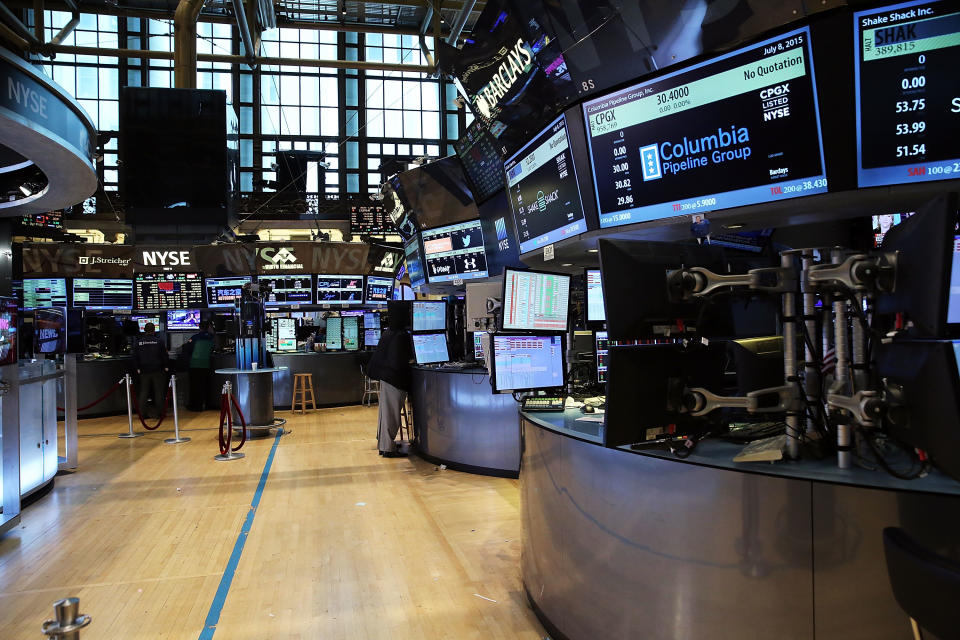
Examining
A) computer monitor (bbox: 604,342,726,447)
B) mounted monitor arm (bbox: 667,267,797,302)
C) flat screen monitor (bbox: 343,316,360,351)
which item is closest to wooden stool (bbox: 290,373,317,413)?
flat screen monitor (bbox: 343,316,360,351)

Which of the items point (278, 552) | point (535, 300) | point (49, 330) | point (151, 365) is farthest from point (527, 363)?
point (151, 365)

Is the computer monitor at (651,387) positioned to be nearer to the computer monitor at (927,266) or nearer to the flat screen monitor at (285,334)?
the computer monitor at (927,266)

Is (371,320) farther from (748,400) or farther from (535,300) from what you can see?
(748,400)

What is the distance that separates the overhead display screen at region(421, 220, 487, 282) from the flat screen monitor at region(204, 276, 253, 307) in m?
5.93

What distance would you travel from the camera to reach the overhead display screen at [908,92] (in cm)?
219

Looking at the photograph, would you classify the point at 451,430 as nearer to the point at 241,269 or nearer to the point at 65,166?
the point at 65,166

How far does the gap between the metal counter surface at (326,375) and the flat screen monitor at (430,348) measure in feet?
15.4

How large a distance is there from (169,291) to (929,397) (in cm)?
1270

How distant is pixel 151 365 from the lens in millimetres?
10344

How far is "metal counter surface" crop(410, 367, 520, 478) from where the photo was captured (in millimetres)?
6305

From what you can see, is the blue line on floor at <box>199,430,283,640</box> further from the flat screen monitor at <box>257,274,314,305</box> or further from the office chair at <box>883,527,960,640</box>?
the flat screen monitor at <box>257,274,314,305</box>

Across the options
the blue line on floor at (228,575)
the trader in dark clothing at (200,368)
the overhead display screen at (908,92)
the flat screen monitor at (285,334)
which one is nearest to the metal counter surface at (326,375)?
the flat screen monitor at (285,334)

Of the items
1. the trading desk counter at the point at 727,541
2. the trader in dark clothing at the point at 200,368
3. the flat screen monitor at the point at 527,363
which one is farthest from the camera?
the trader in dark clothing at the point at 200,368

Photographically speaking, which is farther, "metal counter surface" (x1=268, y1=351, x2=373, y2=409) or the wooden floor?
Result: "metal counter surface" (x1=268, y1=351, x2=373, y2=409)
